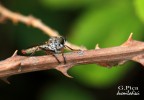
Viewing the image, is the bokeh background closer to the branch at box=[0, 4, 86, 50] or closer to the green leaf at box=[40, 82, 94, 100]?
the green leaf at box=[40, 82, 94, 100]

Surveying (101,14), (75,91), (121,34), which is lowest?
(75,91)

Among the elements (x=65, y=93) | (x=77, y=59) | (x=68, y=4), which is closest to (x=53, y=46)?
(x=77, y=59)

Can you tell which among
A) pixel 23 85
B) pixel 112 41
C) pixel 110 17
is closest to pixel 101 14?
pixel 110 17

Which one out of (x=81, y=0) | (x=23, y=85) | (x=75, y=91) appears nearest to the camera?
(x=81, y=0)

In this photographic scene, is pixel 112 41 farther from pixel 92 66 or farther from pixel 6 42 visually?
pixel 6 42

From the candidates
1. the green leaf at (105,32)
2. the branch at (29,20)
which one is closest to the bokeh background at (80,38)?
the green leaf at (105,32)

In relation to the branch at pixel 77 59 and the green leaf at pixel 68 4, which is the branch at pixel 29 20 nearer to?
the green leaf at pixel 68 4
